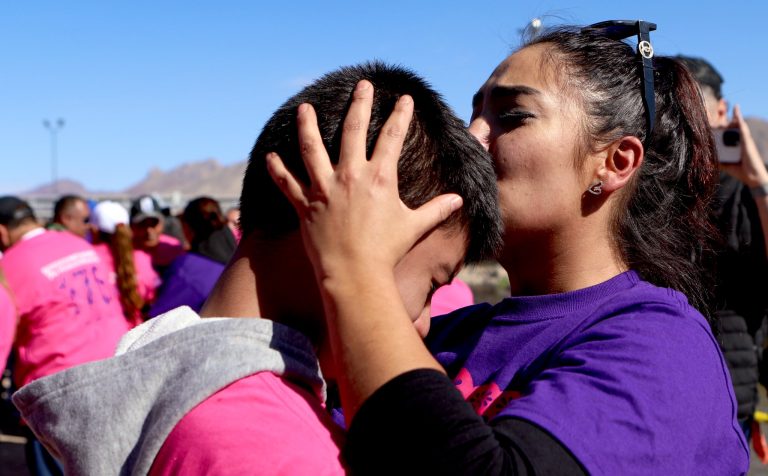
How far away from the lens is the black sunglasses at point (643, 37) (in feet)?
6.53

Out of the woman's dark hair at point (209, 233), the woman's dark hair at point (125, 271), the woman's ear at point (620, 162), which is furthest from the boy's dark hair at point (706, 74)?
the woman's dark hair at point (125, 271)

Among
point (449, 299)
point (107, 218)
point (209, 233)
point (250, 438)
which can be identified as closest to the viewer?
point (250, 438)

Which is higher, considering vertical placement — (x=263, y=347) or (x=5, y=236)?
(x=263, y=347)

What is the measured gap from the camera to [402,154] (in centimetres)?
136

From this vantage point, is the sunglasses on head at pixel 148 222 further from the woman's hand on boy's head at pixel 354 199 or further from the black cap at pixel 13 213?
the woman's hand on boy's head at pixel 354 199

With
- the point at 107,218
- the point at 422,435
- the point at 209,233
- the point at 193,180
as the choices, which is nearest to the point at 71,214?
the point at 107,218

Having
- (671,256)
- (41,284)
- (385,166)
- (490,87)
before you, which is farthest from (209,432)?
(41,284)

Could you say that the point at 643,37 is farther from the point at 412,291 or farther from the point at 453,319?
the point at 412,291

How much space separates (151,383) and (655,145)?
1341mm

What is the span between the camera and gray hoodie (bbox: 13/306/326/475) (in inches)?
46.6

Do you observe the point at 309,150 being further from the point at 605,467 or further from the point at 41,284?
the point at 41,284

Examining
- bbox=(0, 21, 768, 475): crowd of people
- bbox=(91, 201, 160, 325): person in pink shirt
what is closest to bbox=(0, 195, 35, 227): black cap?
bbox=(91, 201, 160, 325): person in pink shirt

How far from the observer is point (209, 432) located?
113 cm

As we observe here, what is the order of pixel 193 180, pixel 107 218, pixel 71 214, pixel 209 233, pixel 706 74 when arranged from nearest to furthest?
pixel 706 74, pixel 209 233, pixel 107 218, pixel 71 214, pixel 193 180
